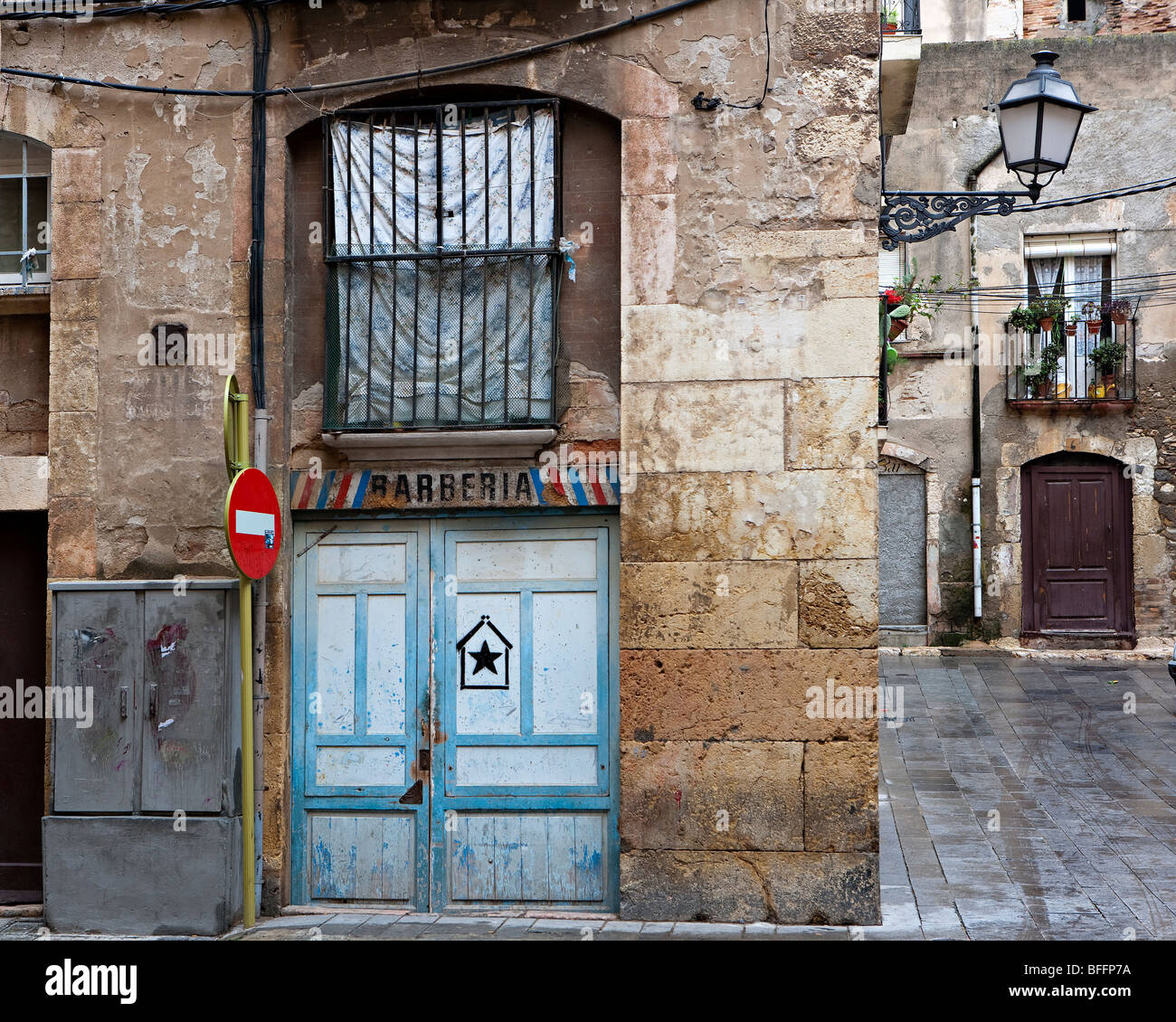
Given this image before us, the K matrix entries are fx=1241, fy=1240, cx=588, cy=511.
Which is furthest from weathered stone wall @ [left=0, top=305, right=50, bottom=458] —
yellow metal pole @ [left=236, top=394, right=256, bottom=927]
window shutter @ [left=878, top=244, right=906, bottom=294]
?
window shutter @ [left=878, top=244, right=906, bottom=294]

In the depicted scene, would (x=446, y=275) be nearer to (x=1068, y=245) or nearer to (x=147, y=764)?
(x=147, y=764)

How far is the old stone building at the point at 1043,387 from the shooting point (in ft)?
56.0

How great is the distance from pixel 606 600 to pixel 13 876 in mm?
3760

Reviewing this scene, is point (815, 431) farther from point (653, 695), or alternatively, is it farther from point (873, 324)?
point (653, 695)

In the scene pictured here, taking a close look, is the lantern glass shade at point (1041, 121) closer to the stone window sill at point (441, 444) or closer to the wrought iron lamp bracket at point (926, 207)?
the wrought iron lamp bracket at point (926, 207)

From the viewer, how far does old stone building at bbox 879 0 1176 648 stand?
672 inches

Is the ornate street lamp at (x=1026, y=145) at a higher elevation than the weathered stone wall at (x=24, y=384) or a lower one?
higher

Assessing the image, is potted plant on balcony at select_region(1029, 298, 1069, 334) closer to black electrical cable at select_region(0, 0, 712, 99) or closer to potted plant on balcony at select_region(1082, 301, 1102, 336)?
potted plant on balcony at select_region(1082, 301, 1102, 336)

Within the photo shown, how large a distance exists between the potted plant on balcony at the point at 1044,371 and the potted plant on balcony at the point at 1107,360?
0.47 m

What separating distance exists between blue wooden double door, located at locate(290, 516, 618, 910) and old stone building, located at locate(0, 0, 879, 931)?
0.02 m

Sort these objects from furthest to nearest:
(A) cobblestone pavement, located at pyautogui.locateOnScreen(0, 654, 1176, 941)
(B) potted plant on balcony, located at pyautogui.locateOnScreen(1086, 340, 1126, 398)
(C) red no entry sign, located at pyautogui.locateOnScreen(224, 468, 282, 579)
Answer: (B) potted plant on balcony, located at pyautogui.locateOnScreen(1086, 340, 1126, 398), (A) cobblestone pavement, located at pyautogui.locateOnScreen(0, 654, 1176, 941), (C) red no entry sign, located at pyautogui.locateOnScreen(224, 468, 282, 579)

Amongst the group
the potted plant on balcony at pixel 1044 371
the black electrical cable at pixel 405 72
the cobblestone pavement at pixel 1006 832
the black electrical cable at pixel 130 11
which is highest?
the black electrical cable at pixel 130 11

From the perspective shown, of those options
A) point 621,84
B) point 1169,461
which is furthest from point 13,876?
point 1169,461

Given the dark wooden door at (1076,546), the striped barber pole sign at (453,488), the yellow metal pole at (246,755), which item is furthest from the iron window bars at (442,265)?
the dark wooden door at (1076,546)
